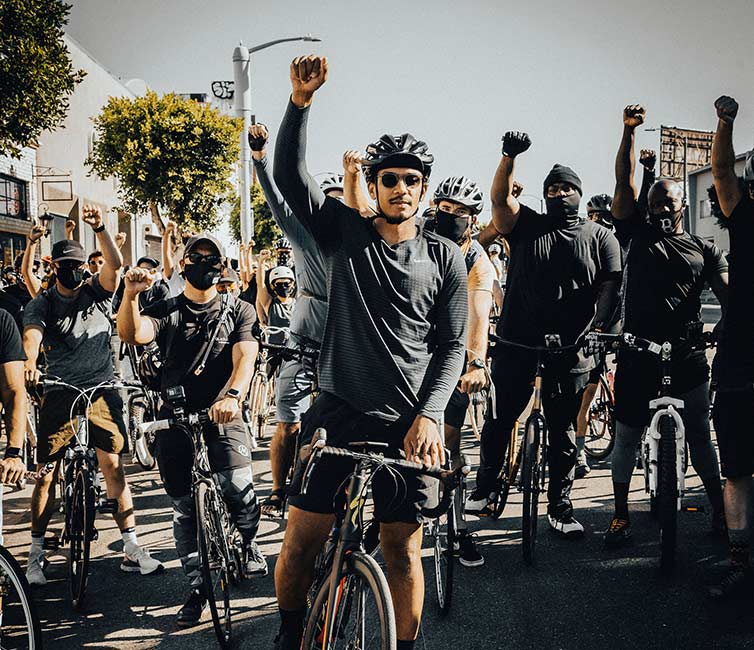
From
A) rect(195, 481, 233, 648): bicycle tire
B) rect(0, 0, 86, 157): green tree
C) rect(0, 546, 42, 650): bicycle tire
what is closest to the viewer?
rect(0, 546, 42, 650): bicycle tire

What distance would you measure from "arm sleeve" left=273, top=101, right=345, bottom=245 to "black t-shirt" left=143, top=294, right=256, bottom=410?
1.47m

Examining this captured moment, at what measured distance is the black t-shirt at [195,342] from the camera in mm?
4188

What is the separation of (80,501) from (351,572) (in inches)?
96.6

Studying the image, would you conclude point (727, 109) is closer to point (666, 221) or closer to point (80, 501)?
point (666, 221)

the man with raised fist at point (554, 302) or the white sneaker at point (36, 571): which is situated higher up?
the man with raised fist at point (554, 302)

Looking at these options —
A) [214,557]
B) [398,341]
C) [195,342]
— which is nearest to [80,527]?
[214,557]

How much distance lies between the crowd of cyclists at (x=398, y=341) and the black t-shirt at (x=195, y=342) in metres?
0.01

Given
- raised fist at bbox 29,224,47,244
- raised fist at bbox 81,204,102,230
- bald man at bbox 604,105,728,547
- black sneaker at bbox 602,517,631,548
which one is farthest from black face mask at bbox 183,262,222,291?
raised fist at bbox 29,224,47,244

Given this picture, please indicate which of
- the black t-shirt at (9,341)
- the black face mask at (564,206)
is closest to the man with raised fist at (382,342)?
the black t-shirt at (9,341)

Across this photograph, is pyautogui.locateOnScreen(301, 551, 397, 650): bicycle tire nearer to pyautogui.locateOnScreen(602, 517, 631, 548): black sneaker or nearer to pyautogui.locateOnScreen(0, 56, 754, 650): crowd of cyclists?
pyautogui.locateOnScreen(0, 56, 754, 650): crowd of cyclists

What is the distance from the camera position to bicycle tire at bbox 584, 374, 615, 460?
25.1 ft

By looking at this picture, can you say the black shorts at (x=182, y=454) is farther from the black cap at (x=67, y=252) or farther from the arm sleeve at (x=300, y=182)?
the arm sleeve at (x=300, y=182)

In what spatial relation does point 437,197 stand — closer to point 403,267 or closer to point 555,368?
point 555,368

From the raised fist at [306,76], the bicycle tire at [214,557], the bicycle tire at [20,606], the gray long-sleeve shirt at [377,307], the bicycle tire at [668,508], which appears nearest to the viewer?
the raised fist at [306,76]
